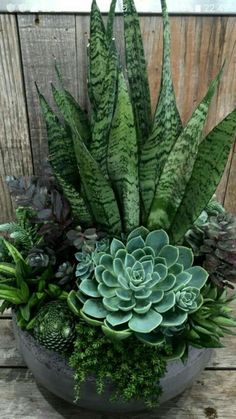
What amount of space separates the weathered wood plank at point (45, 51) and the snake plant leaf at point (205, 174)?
26 cm

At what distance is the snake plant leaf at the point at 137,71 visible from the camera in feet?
2.08

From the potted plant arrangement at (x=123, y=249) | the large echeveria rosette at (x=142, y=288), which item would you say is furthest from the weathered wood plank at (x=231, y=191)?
the large echeveria rosette at (x=142, y=288)

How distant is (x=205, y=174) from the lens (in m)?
0.62

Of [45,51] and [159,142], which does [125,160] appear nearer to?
[159,142]

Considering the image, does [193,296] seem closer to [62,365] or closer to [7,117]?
[62,365]

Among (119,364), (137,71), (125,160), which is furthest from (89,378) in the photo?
(137,71)

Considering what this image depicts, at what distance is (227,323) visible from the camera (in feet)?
2.03

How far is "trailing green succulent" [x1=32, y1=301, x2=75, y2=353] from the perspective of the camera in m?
0.61

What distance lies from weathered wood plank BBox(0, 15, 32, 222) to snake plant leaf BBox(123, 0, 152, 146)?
184mm

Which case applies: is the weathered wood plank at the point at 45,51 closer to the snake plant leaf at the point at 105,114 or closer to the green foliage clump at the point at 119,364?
the snake plant leaf at the point at 105,114

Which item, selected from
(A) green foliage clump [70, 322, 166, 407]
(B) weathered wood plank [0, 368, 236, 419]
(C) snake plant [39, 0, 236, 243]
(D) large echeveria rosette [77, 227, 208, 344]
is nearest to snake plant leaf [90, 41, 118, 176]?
(C) snake plant [39, 0, 236, 243]

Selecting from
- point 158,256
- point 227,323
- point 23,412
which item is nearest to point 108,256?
point 158,256

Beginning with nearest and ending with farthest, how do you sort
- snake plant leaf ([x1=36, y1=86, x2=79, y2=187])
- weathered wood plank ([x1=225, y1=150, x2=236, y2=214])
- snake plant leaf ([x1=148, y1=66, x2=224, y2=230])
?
snake plant leaf ([x1=148, y1=66, x2=224, y2=230]) → snake plant leaf ([x1=36, y1=86, x2=79, y2=187]) → weathered wood plank ([x1=225, y1=150, x2=236, y2=214])

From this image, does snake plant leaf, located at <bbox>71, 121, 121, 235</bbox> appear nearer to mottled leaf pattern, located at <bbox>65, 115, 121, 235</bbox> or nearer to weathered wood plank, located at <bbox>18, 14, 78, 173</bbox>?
mottled leaf pattern, located at <bbox>65, 115, 121, 235</bbox>
